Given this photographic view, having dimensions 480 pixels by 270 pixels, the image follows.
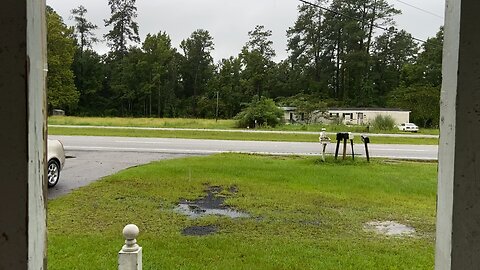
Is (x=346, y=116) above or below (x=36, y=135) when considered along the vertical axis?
above

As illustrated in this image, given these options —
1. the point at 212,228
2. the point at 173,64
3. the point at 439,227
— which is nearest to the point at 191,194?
the point at 212,228

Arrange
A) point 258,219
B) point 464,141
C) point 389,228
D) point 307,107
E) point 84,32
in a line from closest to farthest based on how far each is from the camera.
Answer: point 464,141, point 389,228, point 258,219, point 84,32, point 307,107

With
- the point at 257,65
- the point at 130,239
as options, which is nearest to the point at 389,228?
the point at 130,239

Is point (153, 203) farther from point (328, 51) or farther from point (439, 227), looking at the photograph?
point (328, 51)

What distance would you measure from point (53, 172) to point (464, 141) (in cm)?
629

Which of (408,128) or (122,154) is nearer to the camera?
(122,154)

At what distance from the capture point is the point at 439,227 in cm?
76

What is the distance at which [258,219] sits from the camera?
177 inches

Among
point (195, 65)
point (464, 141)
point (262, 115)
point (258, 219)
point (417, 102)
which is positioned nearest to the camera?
point (464, 141)

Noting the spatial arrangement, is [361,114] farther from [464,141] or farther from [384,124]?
[464,141]

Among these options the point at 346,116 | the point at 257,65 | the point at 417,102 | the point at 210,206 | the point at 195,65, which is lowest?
the point at 210,206

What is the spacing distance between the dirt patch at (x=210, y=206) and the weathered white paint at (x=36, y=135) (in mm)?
3956

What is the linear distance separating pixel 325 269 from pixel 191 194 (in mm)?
3252

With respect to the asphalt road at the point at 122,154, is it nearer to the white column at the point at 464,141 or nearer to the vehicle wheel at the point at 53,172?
the vehicle wheel at the point at 53,172
